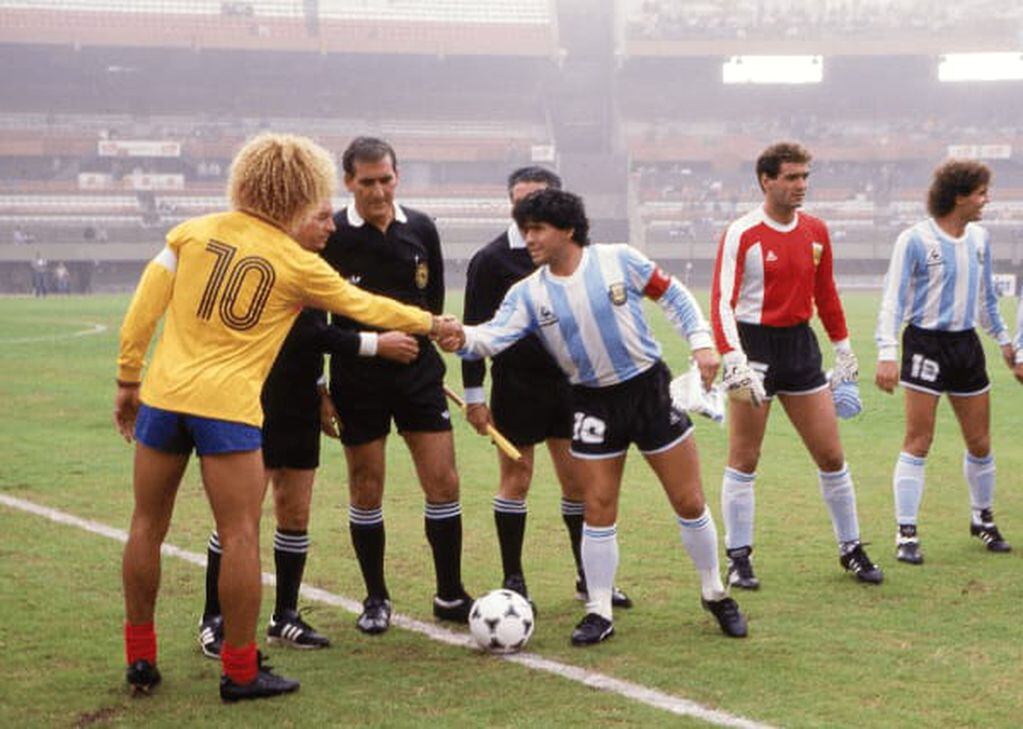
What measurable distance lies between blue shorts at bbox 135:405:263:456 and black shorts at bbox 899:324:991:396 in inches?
168

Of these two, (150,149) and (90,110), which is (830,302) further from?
(90,110)

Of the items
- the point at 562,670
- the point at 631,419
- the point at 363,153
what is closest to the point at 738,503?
the point at 631,419

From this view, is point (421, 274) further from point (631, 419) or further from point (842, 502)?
point (842, 502)

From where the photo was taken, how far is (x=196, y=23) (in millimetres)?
59719

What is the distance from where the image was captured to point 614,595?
256 inches

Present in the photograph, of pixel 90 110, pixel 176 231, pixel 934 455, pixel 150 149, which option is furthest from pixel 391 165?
pixel 90 110

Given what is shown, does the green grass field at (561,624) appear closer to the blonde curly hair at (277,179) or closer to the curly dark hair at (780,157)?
the blonde curly hair at (277,179)

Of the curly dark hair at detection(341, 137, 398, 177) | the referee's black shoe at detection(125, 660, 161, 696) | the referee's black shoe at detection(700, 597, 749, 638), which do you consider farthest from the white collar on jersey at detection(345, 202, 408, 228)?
the referee's black shoe at detection(700, 597, 749, 638)

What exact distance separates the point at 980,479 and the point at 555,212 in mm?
3783

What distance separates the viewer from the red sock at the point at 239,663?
500cm

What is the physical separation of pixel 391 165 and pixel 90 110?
58.9 meters

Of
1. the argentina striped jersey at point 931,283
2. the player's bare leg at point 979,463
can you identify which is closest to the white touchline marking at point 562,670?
the argentina striped jersey at point 931,283

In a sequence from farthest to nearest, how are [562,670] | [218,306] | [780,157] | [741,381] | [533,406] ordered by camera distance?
[780,157]
[533,406]
[741,381]
[562,670]
[218,306]

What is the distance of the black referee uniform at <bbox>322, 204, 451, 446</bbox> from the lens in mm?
6066
